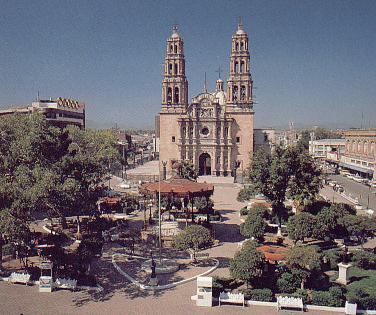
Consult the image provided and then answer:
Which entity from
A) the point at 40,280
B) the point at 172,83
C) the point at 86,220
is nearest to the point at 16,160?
the point at 40,280

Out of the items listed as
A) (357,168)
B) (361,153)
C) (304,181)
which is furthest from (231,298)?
(361,153)

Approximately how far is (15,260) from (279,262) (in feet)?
50.8

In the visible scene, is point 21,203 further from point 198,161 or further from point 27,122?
point 198,161

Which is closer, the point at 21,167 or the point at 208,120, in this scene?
the point at 21,167

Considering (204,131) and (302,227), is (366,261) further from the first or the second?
(204,131)

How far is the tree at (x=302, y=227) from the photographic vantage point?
23.9m

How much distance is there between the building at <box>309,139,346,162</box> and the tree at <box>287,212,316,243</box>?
6255 cm

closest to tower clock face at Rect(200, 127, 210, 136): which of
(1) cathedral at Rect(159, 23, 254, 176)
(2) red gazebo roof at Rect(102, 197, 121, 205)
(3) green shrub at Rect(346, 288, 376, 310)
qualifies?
(1) cathedral at Rect(159, 23, 254, 176)

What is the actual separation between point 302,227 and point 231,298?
841cm

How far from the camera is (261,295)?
694 inches

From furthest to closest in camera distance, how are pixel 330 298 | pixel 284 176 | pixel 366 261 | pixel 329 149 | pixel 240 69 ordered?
pixel 329 149
pixel 240 69
pixel 284 176
pixel 366 261
pixel 330 298

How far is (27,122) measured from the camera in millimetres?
21500

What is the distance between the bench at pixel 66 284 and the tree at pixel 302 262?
10.5 metres

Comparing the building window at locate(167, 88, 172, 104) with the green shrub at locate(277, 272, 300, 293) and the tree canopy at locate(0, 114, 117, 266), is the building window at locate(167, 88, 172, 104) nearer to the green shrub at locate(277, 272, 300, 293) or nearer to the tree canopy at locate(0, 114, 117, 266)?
the tree canopy at locate(0, 114, 117, 266)
